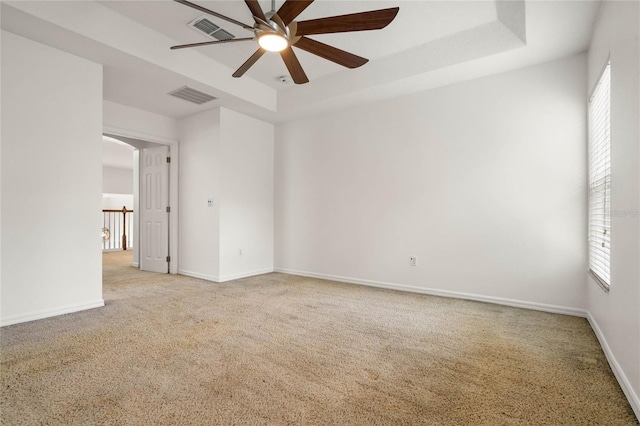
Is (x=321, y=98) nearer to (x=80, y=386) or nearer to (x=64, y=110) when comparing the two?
(x=64, y=110)

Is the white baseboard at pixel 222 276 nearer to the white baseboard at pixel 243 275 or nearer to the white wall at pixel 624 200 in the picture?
the white baseboard at pixel 243 275

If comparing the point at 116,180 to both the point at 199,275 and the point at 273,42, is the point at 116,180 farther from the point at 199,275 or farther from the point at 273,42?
the point at 273,42

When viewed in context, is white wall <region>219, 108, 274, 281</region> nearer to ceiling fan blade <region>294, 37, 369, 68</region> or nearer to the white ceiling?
the white ceiling

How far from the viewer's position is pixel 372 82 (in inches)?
155

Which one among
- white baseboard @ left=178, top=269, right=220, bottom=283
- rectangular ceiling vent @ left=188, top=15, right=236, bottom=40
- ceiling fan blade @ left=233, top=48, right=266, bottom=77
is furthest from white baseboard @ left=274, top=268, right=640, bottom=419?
rectangular ceiling vent @ left=188, top=15, right=236, bottom=40

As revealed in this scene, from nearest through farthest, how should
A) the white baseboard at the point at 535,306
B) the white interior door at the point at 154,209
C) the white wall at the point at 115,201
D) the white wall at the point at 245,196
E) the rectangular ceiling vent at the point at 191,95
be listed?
the white baseboard at the point at 535,306 → the rectangular ceiling vent at the point at 191,95 → the white wall at the point at 245,196 → the white interior door at the point at 154,209 → the white wall at the point at 115,201

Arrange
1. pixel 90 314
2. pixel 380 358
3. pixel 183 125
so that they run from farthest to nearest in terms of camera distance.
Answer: pixel 183 125 < pixel 90 314 < pixel 380 358

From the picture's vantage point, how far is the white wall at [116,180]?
10523 mm

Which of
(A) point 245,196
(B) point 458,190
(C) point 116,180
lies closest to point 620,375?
(B) point 458,190

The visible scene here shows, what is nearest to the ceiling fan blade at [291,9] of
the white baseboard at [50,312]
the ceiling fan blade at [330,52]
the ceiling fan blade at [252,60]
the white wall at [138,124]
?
the ceiling fan blade at [330,52]

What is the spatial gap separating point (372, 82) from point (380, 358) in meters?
3.15

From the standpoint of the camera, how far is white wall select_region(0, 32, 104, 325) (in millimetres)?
2768

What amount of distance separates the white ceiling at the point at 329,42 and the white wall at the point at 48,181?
279mm

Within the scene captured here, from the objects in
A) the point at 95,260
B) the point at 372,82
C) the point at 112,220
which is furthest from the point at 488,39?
the point at 112,220
